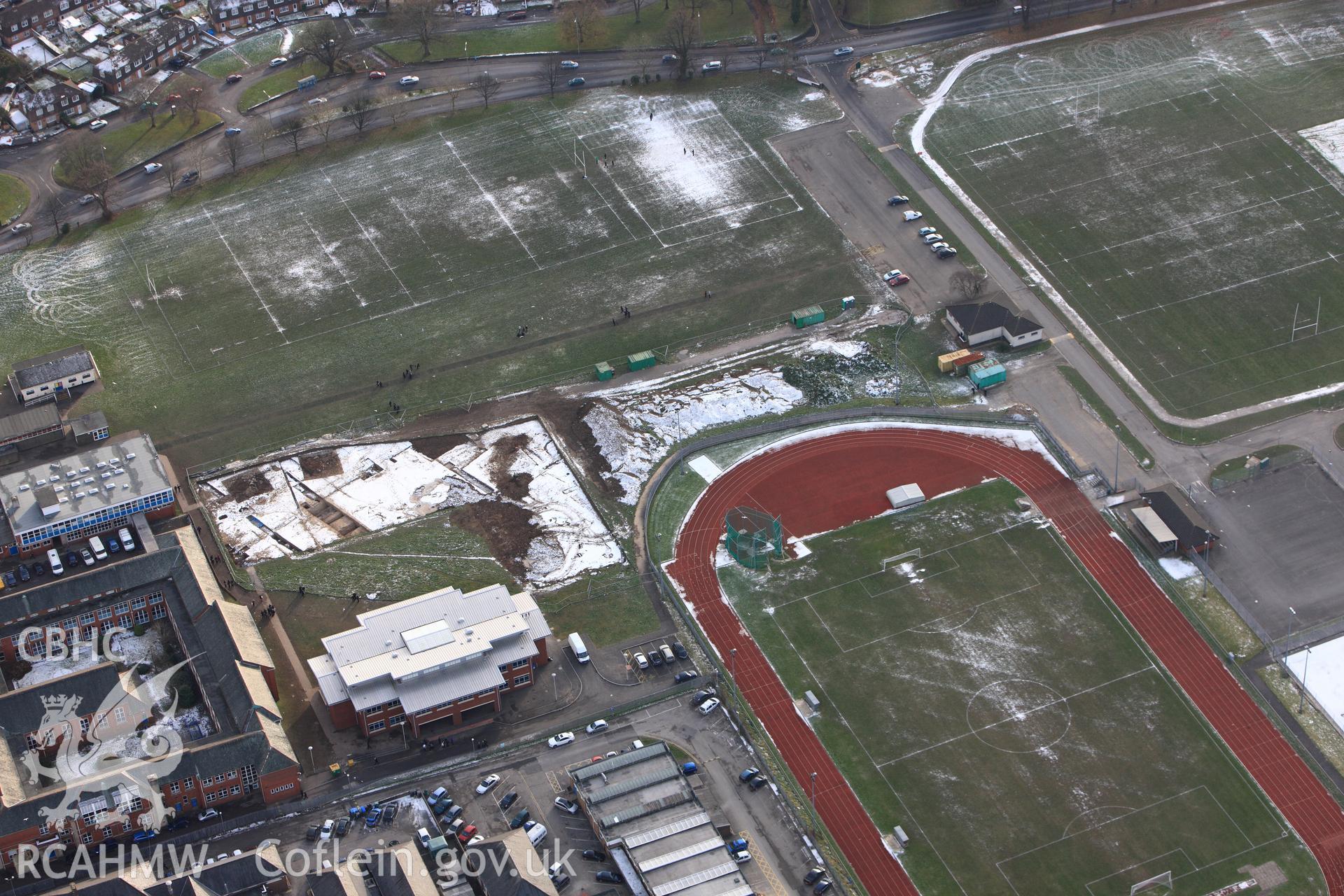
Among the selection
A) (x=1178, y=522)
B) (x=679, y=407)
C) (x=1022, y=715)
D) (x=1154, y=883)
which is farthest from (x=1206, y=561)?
(x=679, y=407)

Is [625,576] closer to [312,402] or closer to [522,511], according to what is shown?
[522,511]

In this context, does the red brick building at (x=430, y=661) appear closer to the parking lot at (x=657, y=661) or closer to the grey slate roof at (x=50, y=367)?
the parking lot at (x=657, y=661)

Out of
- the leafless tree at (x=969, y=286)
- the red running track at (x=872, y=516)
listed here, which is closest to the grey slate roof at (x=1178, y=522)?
the red running track at (x=872, y=516)

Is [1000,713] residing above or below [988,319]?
below

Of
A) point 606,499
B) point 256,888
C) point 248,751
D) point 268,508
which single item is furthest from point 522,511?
point 256,888

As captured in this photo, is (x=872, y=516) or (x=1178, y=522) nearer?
(x=1178, y=522)

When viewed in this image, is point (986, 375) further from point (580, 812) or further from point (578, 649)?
point (580, 812)

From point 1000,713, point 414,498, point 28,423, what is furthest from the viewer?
point 28,423

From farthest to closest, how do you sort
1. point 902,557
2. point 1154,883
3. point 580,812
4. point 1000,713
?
point 902,557, point 1000,713, point 580,812, point 1154,883
